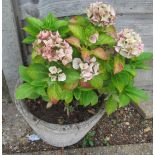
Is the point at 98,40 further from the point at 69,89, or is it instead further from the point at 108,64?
the point at 69,89

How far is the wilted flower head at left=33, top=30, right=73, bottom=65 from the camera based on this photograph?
1601 mm

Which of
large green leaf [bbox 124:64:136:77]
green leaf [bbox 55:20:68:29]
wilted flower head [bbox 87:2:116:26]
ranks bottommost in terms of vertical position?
large green leaf [bbox 124:64:136:77]

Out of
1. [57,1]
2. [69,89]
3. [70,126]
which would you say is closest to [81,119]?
[70,126]

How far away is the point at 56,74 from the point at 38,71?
12 cm

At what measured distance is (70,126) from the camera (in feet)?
6.73

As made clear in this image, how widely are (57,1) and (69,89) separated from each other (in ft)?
2.15

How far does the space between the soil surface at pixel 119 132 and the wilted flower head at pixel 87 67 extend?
3.12ft

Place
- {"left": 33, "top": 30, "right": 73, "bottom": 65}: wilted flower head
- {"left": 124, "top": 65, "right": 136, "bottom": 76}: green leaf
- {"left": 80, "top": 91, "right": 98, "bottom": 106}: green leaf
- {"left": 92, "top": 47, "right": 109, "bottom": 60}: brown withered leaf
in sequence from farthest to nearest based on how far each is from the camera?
{"left": 80, "top": 91, "right": 98, "bottom": 106}: green leaf → {"left": 124, "top": 65, "right": 136, "bottom": 76}: green leaf → {"left": 92, "top": 47, "right": 109, "bottom": 60}: brown withered leaf → {"left": 33, "top": 30, "right": 73, "bottom": 65}: wilted flower head

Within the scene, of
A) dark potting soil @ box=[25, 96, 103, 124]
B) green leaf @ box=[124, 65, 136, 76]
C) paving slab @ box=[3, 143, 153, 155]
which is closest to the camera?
green leaf @ box=[124, 65, 136, 76]

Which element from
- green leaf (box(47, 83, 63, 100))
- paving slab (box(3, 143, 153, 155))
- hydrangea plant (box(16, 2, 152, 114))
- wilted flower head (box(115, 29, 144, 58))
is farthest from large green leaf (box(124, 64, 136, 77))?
paving slab (box(3, 143, 153, 155))

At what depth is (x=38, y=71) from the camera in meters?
1.79

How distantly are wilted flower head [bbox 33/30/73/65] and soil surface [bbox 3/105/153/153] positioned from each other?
106 cm

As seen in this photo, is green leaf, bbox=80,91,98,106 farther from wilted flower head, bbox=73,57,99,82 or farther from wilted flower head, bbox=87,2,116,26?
wilted flower head, bbox=87,2,116,26

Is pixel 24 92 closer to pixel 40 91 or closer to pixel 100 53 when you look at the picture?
pixel 40 91
